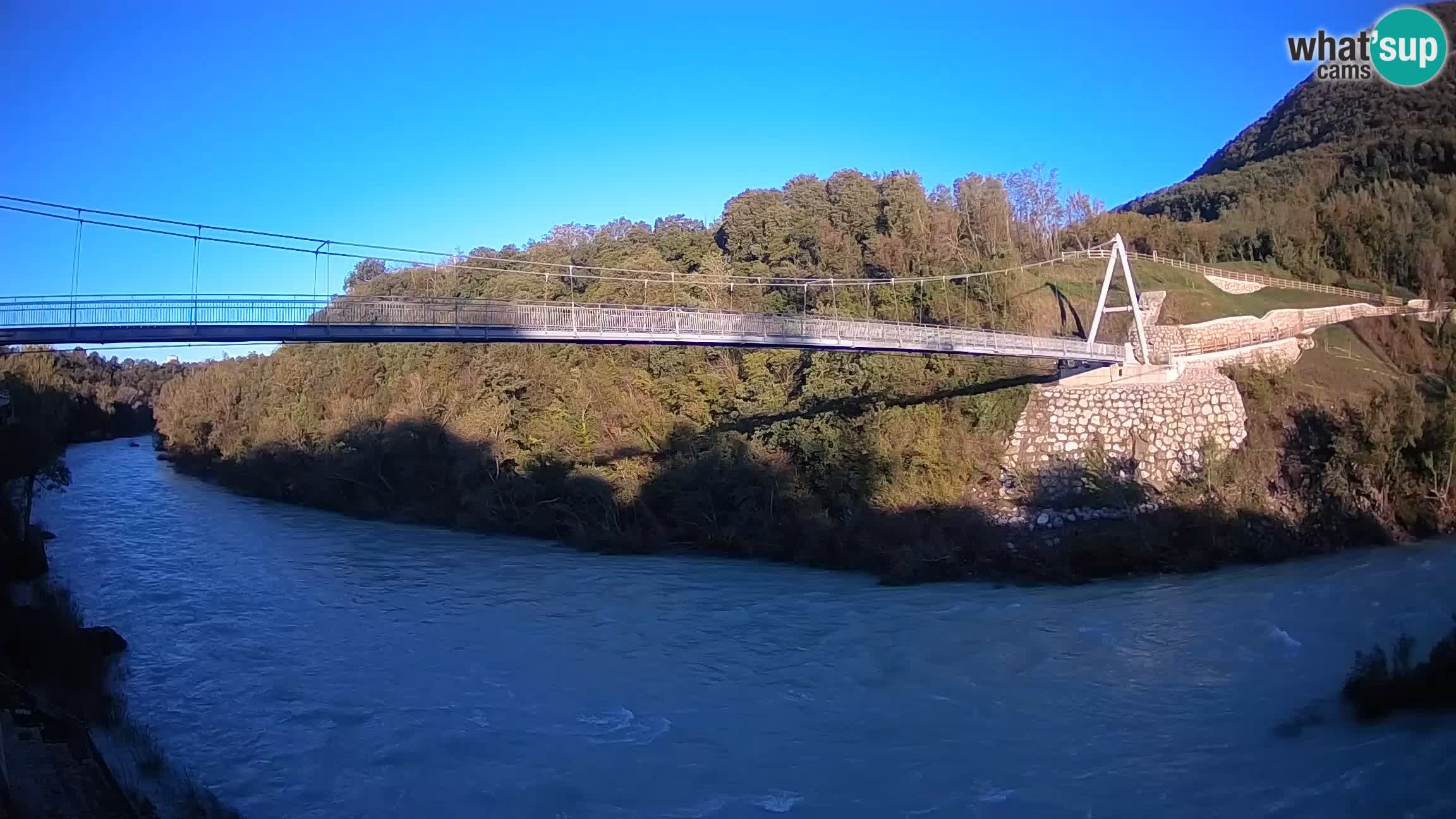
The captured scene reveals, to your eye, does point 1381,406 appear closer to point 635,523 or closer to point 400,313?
point 635,523

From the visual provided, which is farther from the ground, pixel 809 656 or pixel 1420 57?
pixel 1420 57

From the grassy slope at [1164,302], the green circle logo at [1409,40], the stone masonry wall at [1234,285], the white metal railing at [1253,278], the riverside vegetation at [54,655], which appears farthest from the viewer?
the stone masonry wall at [1234,285]

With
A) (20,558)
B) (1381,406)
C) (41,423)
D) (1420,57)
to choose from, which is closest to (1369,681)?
(1381,406)

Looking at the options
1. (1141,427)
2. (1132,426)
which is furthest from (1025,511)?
(1141,427)

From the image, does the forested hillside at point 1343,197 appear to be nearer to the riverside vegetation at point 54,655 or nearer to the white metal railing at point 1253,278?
the white metal railing at point 1253,278

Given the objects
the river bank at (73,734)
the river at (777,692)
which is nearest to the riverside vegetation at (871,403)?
the river at (777,692)

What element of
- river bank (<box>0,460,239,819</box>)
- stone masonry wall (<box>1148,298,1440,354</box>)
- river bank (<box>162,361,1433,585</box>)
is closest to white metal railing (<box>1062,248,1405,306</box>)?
stone masonry wall (<box>1148,298,1440,354</box>)
